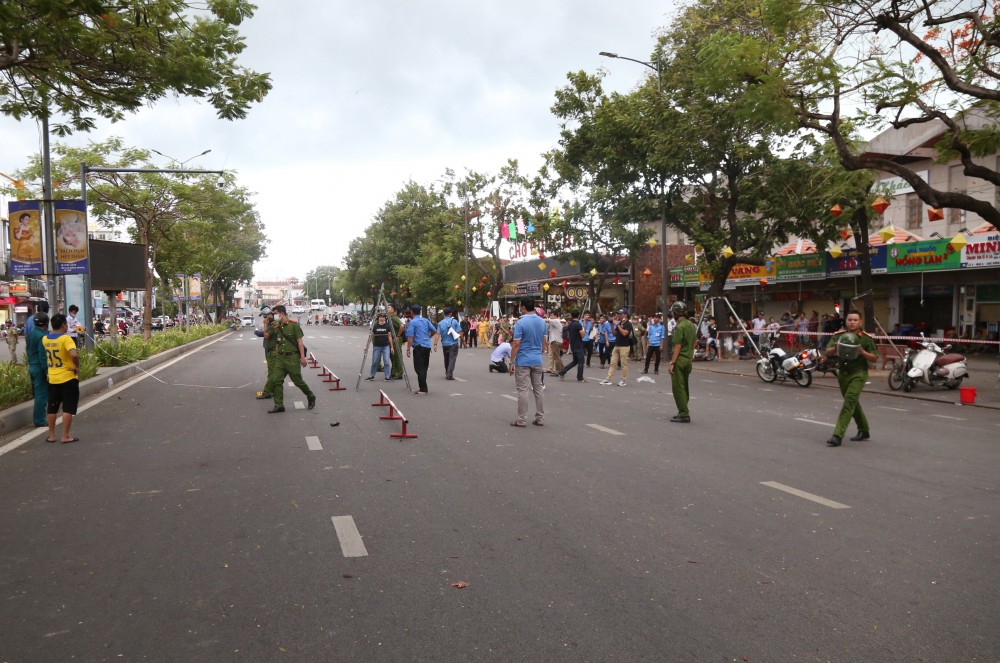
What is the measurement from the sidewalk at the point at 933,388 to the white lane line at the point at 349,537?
12641mm

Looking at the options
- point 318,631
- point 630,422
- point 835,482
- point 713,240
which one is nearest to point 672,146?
point 713,240

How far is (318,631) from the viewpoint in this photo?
3709mm

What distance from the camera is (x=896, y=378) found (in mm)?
16250

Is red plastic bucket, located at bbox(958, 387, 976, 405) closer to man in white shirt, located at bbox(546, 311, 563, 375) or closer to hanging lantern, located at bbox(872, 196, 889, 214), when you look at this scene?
hanging lantern, located at bbox(872, 196, 889, 214)

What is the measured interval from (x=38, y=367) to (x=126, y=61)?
14.7 ft

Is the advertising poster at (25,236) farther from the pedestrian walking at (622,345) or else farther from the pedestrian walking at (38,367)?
the pedestrian walking at (622,345)

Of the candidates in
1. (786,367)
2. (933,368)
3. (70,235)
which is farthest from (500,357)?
(70,235)

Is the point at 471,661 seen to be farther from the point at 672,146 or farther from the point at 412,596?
the point at 672,146

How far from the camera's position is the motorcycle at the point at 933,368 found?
15.3 m

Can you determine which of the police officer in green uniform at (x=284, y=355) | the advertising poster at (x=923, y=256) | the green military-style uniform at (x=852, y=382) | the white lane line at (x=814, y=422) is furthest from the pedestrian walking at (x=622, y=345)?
the advertising poster at (x=923, y=256)

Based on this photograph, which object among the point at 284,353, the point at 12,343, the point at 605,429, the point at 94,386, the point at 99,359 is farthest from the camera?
the point at 12,343

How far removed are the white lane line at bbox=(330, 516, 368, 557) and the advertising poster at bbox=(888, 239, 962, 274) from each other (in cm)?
2045

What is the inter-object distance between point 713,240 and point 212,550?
20.0 m

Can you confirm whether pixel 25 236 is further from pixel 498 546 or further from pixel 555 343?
pixel 498 546
